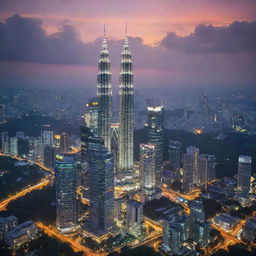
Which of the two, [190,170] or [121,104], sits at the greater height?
[121,104]

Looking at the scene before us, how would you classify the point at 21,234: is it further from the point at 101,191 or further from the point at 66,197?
the point at 101,191

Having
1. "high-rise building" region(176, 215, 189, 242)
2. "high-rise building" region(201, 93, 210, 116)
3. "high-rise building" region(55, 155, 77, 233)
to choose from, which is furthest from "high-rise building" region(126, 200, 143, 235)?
"high-rise building" region(201, 93, 210, 116)

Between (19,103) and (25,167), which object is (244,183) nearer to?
(25,167)

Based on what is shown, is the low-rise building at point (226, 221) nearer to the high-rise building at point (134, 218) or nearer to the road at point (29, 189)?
the high-rise building at point (134, 218)

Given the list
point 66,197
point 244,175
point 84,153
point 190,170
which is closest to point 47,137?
point 84,153

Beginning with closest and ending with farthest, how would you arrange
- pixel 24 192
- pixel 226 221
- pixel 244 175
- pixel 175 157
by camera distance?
pixel 226 221
pixel 244 175
pixel 24 192
pixel 175 157

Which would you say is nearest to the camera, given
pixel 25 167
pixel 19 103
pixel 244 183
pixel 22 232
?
pixel 22 232

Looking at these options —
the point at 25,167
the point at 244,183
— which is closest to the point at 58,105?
the point at 25,167

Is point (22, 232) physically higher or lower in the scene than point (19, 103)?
lower

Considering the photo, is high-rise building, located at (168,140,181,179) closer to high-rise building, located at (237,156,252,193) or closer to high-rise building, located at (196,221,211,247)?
high-rise building, located at (237,156,252,193)
